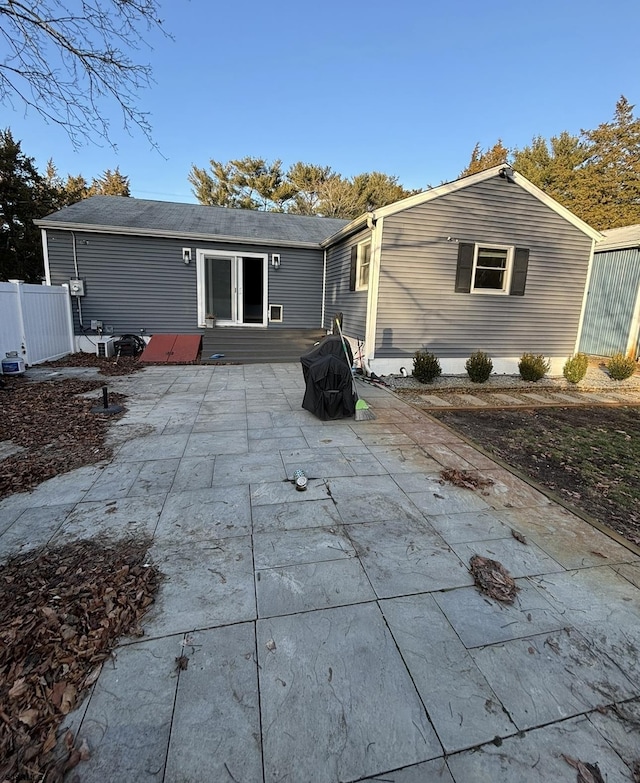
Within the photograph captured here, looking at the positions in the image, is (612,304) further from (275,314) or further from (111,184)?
(111,184)

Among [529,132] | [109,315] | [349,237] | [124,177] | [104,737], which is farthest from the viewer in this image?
[124,177]

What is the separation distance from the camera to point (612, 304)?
11414 mm

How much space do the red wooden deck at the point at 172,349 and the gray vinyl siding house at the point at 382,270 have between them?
778 mm

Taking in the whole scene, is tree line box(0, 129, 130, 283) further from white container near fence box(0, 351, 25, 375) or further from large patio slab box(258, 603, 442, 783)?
large patio slab box(258, 603, 442, 783)

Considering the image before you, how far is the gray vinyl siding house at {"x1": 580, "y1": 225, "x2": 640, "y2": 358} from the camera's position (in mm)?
10727

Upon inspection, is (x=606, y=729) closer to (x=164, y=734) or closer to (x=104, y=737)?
(x=164, y=734)

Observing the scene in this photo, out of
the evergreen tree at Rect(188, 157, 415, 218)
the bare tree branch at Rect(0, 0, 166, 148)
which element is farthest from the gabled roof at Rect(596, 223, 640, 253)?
the evergreen tree at Rect(188, 157, 415, 218)

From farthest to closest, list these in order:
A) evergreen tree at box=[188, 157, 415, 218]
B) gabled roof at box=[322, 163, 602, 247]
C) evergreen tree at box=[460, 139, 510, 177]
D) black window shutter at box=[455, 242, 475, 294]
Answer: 1. evergreen tree at box=[460, 139, 510, 177]
2. evergreen tree at box=[188, 157, 415, 218]
3. black window shutter at box=[455, 242, 475, 294]
4. gabled roof at box=[322, 163, 602, 247]

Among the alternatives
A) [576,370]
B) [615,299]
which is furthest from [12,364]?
[615,299]

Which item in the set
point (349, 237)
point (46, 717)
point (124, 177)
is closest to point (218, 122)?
point (349, 237)

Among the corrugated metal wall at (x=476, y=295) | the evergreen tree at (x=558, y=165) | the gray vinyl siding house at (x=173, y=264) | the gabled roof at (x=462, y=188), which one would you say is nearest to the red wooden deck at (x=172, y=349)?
the gray vinyl siding house at (x=173, y=264)

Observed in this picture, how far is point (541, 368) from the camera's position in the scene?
8.03m

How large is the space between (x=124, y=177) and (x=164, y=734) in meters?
34.1

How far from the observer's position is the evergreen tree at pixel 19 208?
15.5m
